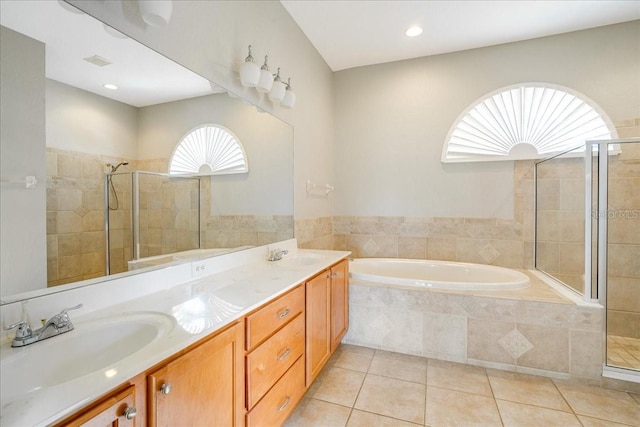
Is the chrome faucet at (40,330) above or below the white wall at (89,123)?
below

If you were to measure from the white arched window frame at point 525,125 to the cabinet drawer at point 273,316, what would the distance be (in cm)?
245

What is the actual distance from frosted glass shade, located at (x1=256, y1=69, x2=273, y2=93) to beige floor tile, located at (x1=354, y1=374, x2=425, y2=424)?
2.15 m

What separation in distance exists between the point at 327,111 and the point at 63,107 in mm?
2770

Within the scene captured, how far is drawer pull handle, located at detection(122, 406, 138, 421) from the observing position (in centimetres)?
67

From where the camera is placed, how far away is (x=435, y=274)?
10.2ft

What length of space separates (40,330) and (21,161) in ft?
1.67

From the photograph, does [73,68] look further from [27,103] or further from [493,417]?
[493,417]

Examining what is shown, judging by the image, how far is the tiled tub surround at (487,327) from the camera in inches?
77.2

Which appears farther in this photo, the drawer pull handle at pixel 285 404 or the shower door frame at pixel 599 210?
the shower door frame at pixel 599 210

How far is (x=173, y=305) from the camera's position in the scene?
110cm

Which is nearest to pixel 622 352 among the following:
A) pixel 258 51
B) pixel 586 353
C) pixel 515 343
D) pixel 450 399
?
pixel 586 353

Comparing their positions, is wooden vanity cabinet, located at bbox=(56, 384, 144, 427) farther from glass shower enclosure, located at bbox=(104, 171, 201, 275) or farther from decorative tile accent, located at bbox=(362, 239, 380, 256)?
decorative tile accent, located at bbox=(362, 239, 380, 256)

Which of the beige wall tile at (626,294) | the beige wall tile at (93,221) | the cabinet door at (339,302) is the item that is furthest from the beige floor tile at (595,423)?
the beige wall tile at (93,221)

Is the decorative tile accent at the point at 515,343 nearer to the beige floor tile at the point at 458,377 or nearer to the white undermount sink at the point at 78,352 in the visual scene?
the beige floor tile at the point at 458,377
